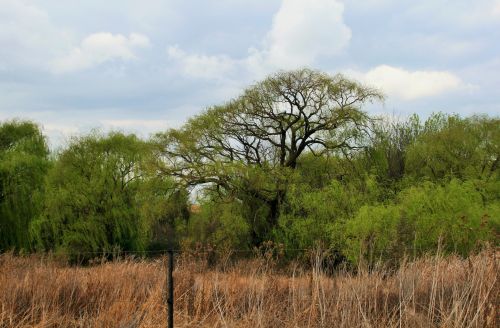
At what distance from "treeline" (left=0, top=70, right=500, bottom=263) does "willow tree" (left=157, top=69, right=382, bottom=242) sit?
50 mm

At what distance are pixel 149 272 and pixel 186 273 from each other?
969 millimetres

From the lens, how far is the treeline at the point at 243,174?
922 inches

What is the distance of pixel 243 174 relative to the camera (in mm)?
23672

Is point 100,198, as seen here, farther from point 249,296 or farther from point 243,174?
point 249,296

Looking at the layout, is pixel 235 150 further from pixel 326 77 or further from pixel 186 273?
pixel 186 273

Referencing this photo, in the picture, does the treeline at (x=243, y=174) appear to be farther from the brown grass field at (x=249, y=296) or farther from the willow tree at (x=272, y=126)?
the brown grass field at (x=249, y=296)

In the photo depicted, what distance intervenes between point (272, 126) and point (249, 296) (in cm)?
2070

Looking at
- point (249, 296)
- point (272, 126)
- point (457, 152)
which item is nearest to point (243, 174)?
point (272, 126)

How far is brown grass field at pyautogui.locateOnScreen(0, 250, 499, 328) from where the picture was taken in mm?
4374

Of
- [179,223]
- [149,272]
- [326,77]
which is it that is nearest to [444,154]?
[326,77]

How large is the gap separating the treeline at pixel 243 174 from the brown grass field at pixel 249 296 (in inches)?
642

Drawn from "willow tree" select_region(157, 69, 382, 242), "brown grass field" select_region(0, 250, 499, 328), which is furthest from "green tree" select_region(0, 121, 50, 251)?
"brown grass field" select_region(0, 250, 499, 328)

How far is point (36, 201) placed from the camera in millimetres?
26359

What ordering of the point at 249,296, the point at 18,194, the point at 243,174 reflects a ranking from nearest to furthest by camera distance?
1. the point at 249,296
2. the point at 243,174
3. the point at 18,194
